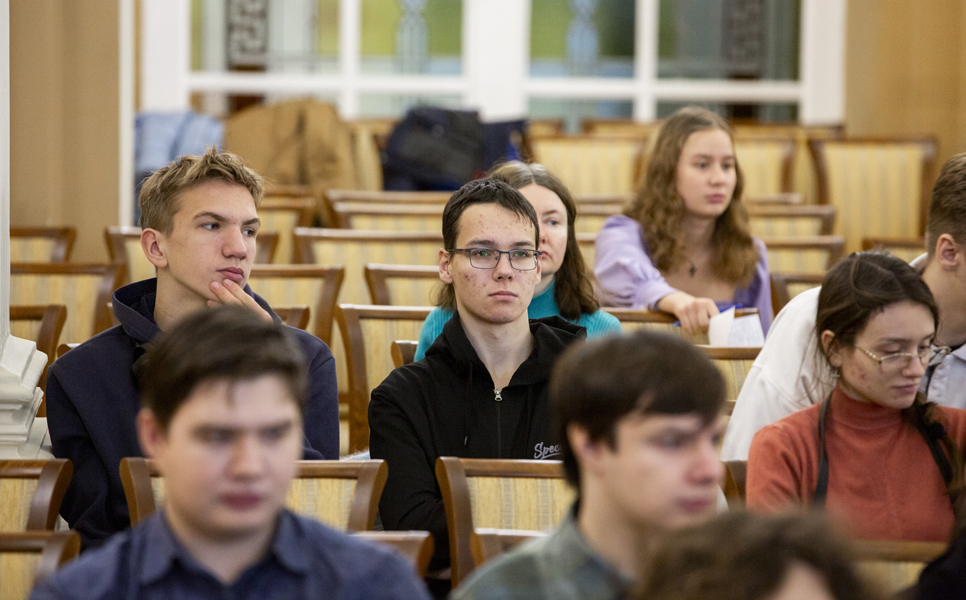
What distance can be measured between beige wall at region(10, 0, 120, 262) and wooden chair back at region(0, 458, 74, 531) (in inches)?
109

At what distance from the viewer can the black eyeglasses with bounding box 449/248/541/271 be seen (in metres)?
2.21

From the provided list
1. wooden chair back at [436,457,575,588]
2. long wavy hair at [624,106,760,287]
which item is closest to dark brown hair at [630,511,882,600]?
wooden chair back at [436,457,575,588]

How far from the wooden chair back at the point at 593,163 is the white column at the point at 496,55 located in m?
1.95

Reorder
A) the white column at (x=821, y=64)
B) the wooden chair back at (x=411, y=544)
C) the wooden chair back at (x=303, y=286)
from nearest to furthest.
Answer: the wooden chair back at (x=411, y=544) < the wooden chair back at (x=303, y=286) < the white column at (x=821, y=64)

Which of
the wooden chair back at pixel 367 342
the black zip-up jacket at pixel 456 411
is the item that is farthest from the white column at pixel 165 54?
the black zip-up jacket at pixel 456 411

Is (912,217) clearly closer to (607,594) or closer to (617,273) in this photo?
(617,273)

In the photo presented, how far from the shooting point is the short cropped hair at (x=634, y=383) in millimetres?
1200

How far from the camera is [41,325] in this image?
2.69 meters

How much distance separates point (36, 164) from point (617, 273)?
239cm

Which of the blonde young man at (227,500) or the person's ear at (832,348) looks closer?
the blonde young man at (227,500)

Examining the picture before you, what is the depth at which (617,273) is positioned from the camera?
11.1 ft

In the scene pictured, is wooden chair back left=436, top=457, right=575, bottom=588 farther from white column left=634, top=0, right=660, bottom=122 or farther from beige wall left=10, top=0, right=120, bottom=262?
white column left=634, top=0, right=660, bottom=122

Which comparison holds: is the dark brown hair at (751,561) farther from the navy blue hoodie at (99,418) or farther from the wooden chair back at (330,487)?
the navy blue hoodie at (99,418)

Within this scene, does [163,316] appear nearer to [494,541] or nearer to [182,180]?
[182,180]
